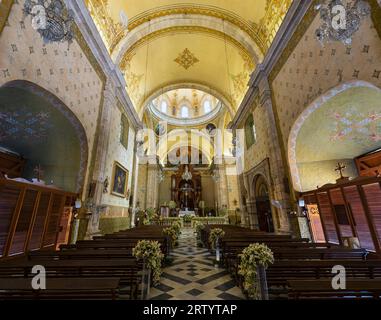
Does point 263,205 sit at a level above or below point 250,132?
below

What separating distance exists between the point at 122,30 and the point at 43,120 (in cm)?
592

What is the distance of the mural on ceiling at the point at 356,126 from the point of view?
207 inches

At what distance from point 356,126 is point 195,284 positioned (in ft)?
22.3

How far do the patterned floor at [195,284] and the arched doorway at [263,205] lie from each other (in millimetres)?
4849

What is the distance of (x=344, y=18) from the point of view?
3.51m

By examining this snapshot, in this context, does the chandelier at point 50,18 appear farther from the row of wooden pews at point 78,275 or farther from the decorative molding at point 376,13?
the decorative molding at point 376,13

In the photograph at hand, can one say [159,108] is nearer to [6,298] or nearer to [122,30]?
[122,30]

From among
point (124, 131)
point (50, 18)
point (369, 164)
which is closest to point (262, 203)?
point (369, 164)

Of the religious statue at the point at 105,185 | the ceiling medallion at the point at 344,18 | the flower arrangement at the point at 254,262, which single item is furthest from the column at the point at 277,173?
the religious statue at the point at 105,185

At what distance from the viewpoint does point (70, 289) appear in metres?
1.83

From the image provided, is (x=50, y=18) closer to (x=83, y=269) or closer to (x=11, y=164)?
(x=83, y=269)

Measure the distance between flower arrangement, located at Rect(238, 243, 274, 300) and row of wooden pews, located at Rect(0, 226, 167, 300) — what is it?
1.76 metres

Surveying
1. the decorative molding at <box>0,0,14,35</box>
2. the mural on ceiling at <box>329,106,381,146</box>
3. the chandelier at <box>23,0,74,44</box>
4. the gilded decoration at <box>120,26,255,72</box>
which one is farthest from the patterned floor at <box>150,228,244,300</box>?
the gilded decoration at <box>120,26,255,72</box>

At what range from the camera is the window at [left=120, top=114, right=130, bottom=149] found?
391 inches
